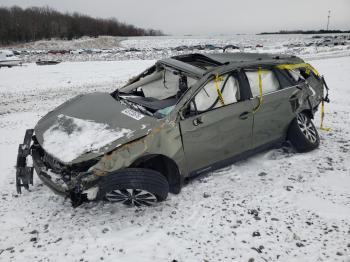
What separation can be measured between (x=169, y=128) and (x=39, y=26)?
3658 inches

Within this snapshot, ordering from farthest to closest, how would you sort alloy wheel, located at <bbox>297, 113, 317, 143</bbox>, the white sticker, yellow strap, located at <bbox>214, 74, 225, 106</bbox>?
alloy wheel, located at <bbox>297, 113, 317, 143</bbox>, yellow strap, located at <bbox>214, 74, 225, 106</bbox>, the white sticker

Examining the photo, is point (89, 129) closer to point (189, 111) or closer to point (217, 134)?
point (189, 111)

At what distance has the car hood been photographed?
11.3 feet

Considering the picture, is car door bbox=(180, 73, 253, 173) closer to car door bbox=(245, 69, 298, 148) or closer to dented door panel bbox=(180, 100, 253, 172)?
dented door panel bbox=(180, 100, 253, 172)

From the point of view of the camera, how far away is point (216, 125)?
421 cm

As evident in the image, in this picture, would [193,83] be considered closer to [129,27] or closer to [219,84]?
[219,84]

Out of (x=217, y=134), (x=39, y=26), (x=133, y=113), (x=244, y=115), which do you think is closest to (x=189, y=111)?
(x=217, y=134)

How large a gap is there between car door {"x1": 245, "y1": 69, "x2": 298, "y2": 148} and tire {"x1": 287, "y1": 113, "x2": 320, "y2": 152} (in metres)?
0.13

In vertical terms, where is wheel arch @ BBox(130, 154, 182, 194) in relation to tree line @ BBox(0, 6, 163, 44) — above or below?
below

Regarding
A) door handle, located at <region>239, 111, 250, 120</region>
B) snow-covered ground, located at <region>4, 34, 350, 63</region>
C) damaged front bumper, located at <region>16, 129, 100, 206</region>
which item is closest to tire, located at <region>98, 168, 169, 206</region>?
damaged front bumper, located at <region>16, 129, 100, 206</region>

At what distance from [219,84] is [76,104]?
2.04 m

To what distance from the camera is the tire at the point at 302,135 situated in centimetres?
527

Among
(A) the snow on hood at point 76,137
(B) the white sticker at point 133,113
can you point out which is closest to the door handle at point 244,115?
(B) the white sticker at point 133,113

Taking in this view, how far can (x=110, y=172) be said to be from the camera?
3432mm
